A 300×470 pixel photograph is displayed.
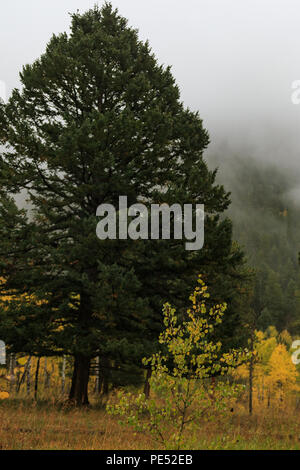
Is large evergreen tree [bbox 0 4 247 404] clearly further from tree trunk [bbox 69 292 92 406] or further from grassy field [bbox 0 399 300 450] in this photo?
grassy field [bbox 0 399 300 450]

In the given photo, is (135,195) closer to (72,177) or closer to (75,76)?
(72,177)

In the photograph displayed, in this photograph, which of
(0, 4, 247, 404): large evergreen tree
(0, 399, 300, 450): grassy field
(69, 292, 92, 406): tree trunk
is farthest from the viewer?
(69, 292, 92, 406): tree trunk

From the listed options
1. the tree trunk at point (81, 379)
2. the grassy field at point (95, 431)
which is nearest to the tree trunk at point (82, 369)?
the tree trunk at point (81, 379)

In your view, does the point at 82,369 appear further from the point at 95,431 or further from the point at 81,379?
the point at 95,431

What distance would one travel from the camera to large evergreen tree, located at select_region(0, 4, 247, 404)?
1098 centimetres

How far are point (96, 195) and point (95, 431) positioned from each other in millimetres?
7396

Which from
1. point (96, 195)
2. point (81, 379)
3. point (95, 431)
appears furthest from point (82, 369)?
point (96, 195)

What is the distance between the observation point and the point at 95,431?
870 centimetres

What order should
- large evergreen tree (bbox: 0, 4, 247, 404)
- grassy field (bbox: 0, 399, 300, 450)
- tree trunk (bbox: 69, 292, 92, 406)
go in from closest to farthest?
grassy field (bbox: 0, 399, 300, 450) < large evergreen tree (bbox: 0, 4, 247, 404) < tree trunk (bbox: 69, 292, 92, 406)

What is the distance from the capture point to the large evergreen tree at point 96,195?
11.0 metres

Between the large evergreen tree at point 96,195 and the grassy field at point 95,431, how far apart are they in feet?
5.53

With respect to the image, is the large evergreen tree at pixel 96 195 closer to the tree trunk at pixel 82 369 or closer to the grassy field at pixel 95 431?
the tree trunk at pixel 82 369

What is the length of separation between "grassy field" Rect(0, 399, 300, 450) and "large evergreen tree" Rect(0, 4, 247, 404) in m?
1.69

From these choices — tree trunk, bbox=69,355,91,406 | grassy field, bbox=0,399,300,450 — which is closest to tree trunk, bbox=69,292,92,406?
tree trunk, bbox=69,355,91,406
